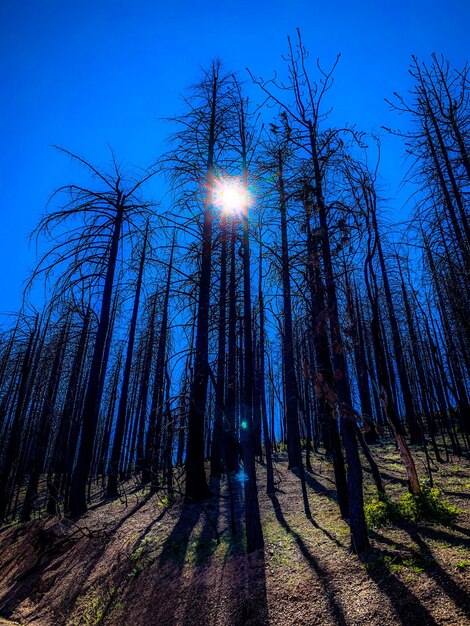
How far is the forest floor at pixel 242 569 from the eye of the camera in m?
3.88

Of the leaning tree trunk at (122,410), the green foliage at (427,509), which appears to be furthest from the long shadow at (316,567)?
the leaning tree trunk at (122,410)

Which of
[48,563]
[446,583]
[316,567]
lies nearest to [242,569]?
[316,567]

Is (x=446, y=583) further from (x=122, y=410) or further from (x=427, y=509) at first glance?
(x=122, y=410)

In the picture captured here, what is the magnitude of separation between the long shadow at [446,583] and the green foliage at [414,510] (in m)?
1.09

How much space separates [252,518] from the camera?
233 inches

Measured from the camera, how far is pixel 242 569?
17.7ft

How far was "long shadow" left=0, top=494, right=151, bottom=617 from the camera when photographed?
23.9 feet

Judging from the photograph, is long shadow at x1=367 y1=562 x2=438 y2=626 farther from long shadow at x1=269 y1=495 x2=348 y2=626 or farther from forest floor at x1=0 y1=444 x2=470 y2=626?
long shadow at x1=269 y1=495 x2=348 y2=626

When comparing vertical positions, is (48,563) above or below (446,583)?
below

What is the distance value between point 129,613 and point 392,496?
5559mm

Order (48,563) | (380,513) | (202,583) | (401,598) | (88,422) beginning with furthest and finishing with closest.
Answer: (88,422)
(48,563)
(380,513)
(202,583)
(401,598)

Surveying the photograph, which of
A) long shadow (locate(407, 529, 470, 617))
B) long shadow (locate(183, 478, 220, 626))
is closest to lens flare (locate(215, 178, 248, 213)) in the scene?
long shadow (locate(183, 478, 220, 626))

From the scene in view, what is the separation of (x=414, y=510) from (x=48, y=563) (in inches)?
354

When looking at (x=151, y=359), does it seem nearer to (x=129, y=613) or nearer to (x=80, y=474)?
(x=80, y=474)
